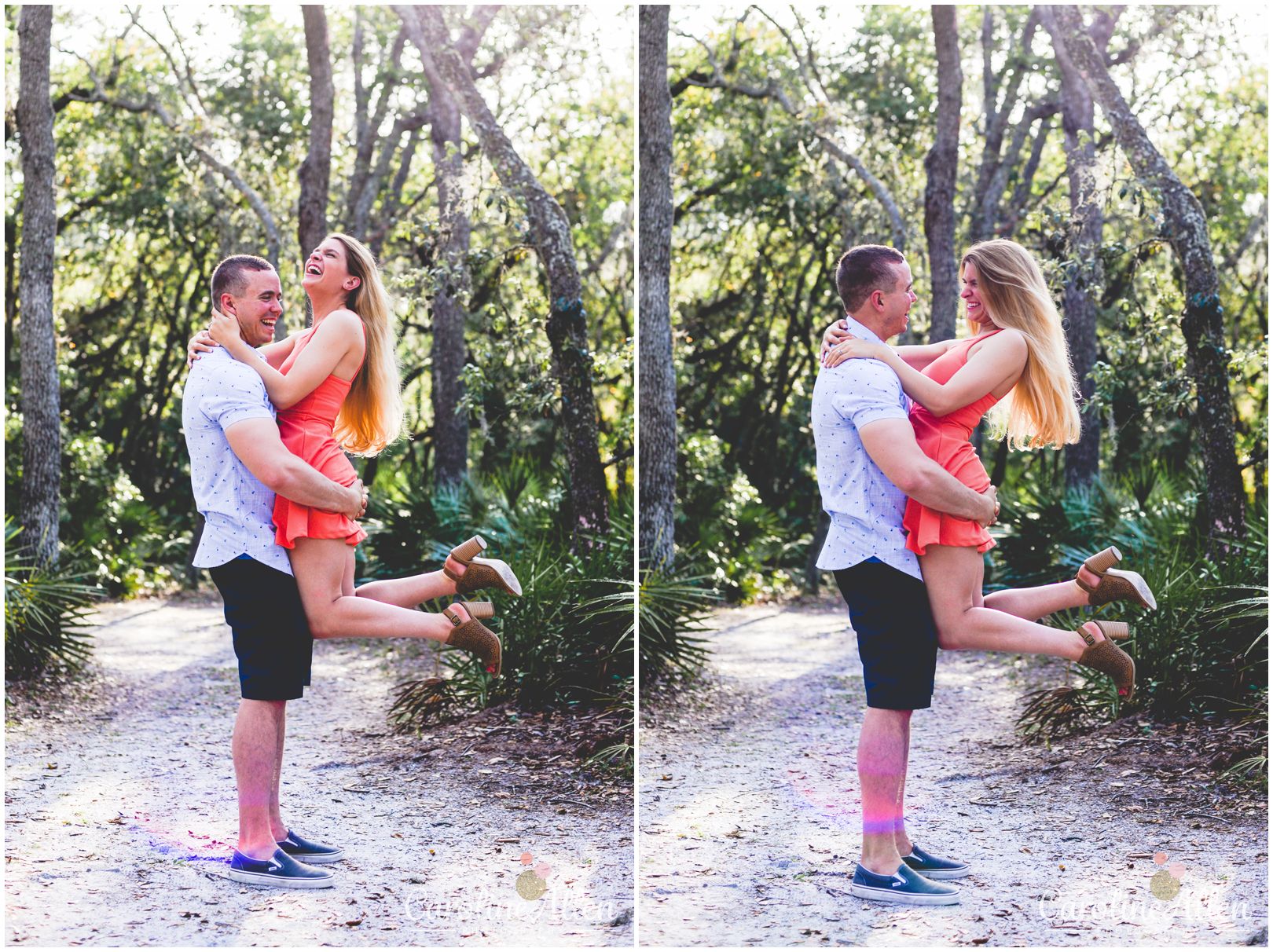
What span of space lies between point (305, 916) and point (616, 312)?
7.55 meters

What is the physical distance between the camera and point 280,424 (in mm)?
3059

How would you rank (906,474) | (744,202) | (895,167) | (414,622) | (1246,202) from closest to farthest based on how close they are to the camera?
(906,474) → (414,622) → (895,167) → (744,202) → (1246,202)

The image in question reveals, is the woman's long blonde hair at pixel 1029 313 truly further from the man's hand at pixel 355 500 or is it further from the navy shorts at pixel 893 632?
the man's hand at pixel 355 500

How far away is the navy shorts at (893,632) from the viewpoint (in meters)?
2.86

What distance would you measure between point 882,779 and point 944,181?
553 cm

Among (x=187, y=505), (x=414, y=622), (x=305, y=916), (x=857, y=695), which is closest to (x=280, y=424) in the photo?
(x=414, y=622)

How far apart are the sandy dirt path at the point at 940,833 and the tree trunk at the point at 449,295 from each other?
2.63m

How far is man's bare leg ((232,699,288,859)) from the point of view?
300 centimetres

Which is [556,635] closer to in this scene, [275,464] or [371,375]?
[371,375]

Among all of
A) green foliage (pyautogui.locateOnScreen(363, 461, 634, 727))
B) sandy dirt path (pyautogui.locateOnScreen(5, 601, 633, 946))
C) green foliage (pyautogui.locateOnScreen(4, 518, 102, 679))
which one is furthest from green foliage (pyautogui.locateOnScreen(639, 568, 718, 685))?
green foliage (pyautogui.locateOnScreen(4, 518, 102, 679))

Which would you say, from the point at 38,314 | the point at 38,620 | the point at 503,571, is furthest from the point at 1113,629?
the point at 38,314

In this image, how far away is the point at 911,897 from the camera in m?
2.89

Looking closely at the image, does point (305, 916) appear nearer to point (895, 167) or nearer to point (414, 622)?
point (414, 622)

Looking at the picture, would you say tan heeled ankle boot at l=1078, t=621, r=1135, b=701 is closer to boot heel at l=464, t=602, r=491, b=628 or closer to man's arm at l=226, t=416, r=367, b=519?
boot heel at l=464, t=602, r=491, b=628
